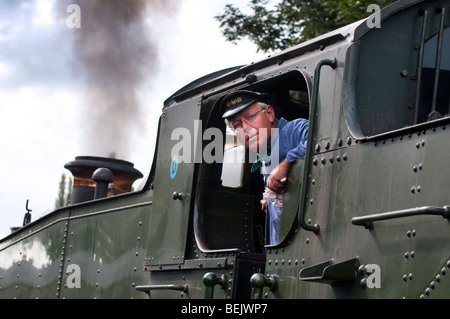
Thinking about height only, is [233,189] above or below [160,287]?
above

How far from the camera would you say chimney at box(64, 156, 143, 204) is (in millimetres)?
7652

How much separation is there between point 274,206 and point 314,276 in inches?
34.1

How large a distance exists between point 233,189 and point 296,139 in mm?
980

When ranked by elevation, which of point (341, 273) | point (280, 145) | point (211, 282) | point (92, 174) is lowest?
point (341, 273)

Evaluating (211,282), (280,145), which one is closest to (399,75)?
(280,145)

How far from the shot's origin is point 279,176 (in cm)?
Answer: 428

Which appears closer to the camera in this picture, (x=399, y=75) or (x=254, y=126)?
(x=399, y=75)

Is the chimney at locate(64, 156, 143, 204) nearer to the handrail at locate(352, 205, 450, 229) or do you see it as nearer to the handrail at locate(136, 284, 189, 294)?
the handrail at locate(136, 284, 189, 294)

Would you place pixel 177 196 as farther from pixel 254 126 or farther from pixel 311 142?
pixel 311 142

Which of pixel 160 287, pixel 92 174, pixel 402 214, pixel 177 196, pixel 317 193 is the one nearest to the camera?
pixel 402 214

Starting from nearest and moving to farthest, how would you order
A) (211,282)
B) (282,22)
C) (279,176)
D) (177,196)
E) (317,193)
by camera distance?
1. (317,193)
2. (279,176)
3. (211,282)
4. (177,196)
5. (282,22)

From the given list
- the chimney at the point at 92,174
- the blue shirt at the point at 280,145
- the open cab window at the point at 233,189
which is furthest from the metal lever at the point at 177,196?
the chimney at the point at 92,174

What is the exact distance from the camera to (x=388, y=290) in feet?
11.2

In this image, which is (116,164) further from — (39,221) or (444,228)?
(444,228)
